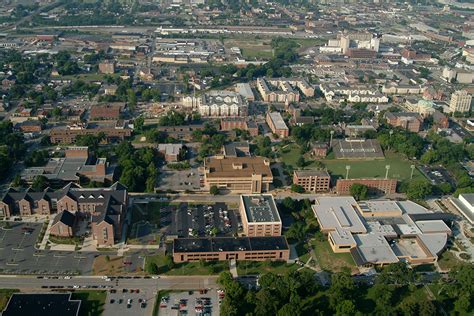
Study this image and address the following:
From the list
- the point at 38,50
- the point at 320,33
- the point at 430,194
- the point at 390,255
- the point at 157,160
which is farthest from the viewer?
the point at 320,33

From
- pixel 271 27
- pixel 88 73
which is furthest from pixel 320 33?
pixel 88 73

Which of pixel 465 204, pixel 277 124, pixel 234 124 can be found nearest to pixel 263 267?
pixel 465 204

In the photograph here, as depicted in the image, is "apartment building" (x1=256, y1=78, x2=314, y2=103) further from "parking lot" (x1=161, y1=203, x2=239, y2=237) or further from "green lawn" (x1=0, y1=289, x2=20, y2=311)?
"green lawn" (x1=0, y1=289, x2=20, y2=311)

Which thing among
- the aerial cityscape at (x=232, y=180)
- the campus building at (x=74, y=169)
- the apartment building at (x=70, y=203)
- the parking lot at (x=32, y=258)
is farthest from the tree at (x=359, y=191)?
the parking lot at (x=32, y=258)

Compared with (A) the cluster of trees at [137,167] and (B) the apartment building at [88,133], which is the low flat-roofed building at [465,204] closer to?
(A) the cluster of trees at [137,167]

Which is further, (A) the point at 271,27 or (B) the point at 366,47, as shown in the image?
(A) the point at 271,27

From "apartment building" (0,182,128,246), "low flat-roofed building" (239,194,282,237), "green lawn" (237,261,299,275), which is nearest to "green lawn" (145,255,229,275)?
"green lawn" (237,261,299,275)

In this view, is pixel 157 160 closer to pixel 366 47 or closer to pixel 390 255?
pixel 390 255
